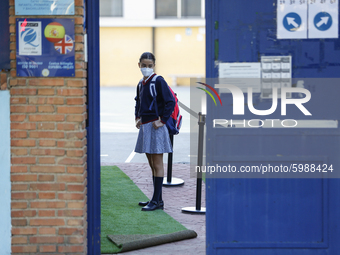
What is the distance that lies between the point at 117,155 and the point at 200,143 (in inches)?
185

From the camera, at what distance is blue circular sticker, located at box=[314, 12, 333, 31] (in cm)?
417

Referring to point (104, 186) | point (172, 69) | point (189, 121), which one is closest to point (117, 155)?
point (104, 186)

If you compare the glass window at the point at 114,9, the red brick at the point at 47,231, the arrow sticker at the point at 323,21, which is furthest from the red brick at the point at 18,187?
the glass window at the point at 114,9

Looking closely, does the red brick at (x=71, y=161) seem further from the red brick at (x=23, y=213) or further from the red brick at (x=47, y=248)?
the red brick at (x=47, y=248)

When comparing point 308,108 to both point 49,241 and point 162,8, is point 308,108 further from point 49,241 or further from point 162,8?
point 162,8

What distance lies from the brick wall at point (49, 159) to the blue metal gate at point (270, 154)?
1.08 metres

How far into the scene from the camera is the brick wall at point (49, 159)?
4098 mm

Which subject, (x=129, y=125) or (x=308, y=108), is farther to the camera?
(x=129, y=125)

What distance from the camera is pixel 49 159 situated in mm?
4137

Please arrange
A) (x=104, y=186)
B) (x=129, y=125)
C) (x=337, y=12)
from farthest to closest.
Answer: (x=129, y=125)
(x=104, y=186)
(x=337, y=12)

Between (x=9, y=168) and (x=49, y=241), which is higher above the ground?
(x=9, y=168)

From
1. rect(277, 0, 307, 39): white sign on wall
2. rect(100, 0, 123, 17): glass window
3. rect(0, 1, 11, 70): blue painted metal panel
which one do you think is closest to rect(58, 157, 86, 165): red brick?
rect(0, 1, 11, 70): blue painted metal panel

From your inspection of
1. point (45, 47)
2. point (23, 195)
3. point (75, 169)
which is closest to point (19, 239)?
point (23, 195)

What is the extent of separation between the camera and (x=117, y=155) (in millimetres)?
10828
